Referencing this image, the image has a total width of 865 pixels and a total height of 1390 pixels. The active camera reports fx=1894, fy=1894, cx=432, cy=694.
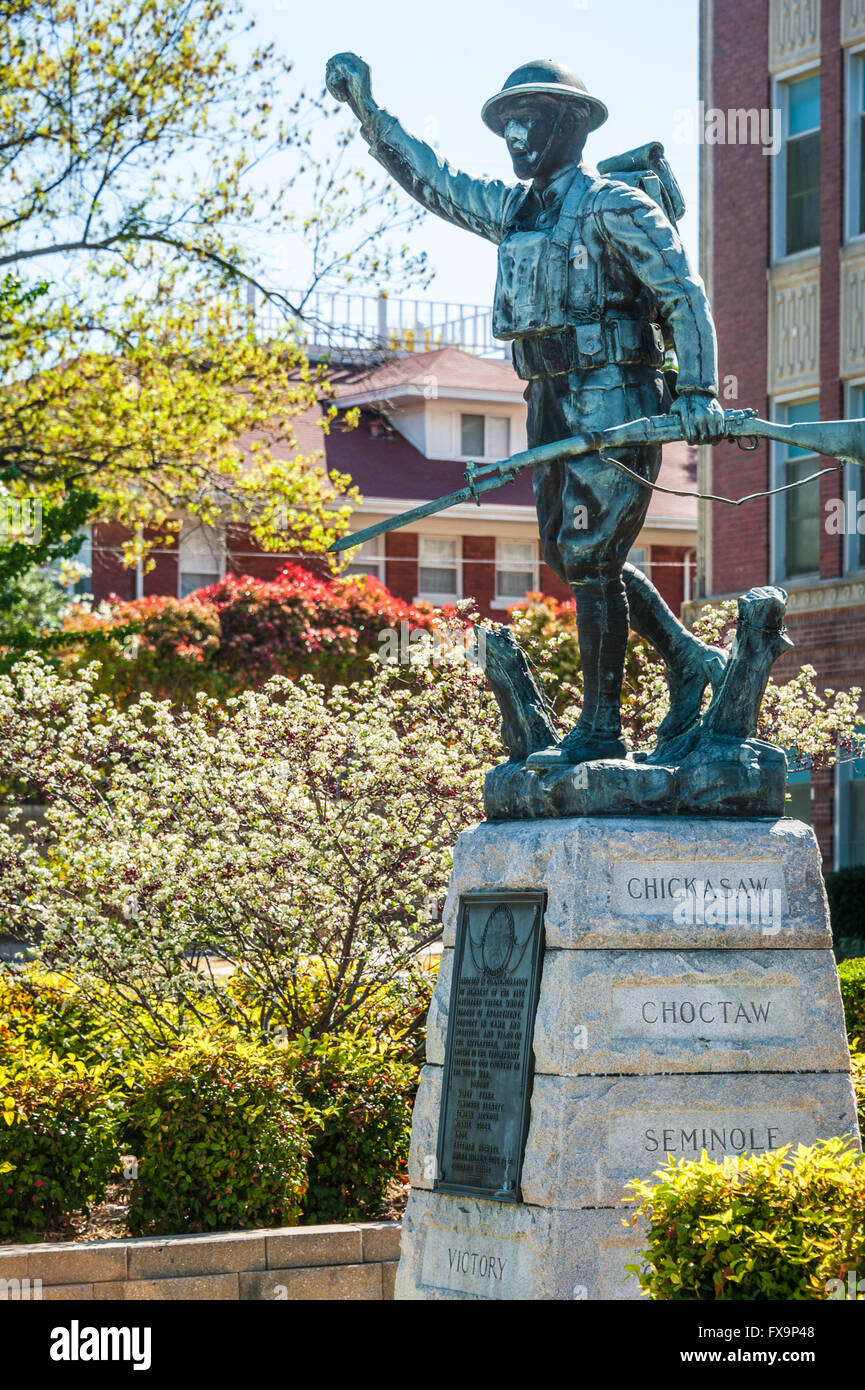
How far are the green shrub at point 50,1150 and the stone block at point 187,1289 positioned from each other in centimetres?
83

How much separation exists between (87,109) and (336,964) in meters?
13.0

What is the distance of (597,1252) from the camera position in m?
6.42

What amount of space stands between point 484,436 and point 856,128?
17394mm

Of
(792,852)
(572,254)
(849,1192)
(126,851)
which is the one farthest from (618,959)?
(126,851)

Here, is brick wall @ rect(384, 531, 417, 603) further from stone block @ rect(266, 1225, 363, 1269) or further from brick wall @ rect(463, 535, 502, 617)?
stone block @ rect(266, 1225, 363, 1269)

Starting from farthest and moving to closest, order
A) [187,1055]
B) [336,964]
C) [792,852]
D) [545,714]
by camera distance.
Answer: [336,964]
[187,1055]
[545,714]
[792,852]

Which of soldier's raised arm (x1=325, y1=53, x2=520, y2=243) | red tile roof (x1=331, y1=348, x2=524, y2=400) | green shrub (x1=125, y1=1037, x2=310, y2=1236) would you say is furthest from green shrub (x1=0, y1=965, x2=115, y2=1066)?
red tile roof (x1=331, y1=348, x2=524, y2=400)

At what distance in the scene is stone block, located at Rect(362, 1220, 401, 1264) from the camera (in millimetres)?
8352

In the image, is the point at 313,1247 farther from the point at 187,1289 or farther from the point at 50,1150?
the point at 50,1150

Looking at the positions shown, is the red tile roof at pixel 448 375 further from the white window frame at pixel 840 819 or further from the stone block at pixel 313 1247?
the stone block at pixel 313 1247

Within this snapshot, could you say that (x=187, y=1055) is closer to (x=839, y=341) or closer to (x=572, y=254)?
(x=572, y=254)

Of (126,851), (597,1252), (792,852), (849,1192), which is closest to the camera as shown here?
(849,1192)

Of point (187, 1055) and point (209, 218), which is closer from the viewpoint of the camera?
point (187, 1055)

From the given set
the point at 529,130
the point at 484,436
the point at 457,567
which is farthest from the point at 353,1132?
the point at 484,436
